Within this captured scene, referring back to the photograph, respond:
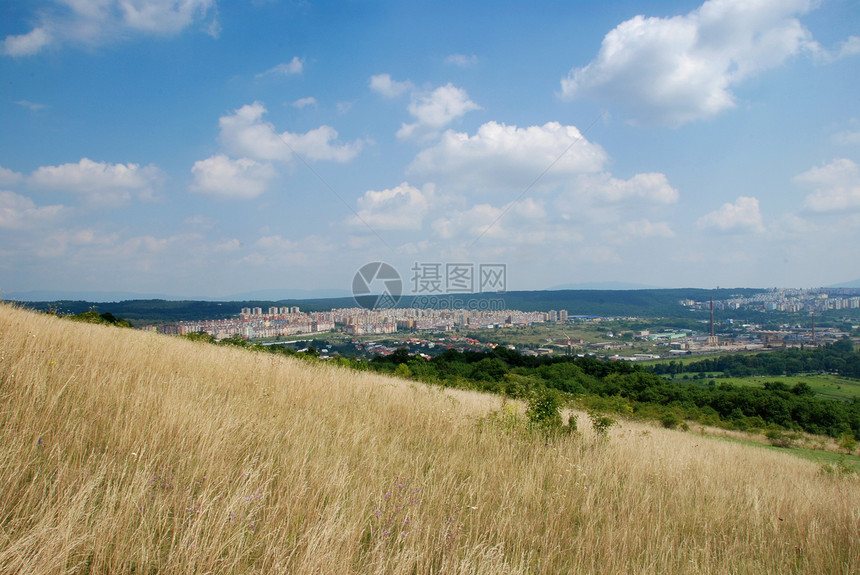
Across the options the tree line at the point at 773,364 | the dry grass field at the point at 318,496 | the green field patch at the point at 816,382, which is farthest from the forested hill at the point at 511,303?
the dry grass field at the point at 318,496

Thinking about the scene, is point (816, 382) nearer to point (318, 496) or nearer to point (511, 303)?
point (511, 303)

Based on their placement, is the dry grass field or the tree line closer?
the dry grass field

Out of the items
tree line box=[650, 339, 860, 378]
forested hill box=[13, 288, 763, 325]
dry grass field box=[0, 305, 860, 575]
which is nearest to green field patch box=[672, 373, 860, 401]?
tree line box=[650, 339, 860, 378]

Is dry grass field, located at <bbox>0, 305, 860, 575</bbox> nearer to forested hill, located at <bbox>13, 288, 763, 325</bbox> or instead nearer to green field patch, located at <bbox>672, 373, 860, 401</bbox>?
forested hill, located at <bbox>13, 288, 763, 325</bbox>

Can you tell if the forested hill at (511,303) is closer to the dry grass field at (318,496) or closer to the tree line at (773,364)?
the tree line at (773,364)

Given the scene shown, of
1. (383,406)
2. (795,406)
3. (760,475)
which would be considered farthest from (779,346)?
(383,406)

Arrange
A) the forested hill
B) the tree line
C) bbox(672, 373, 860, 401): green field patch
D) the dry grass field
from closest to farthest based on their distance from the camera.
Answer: the dry grass field, the forested hill, bbox(672, 373, 860, 401): green field patch, the tree line
